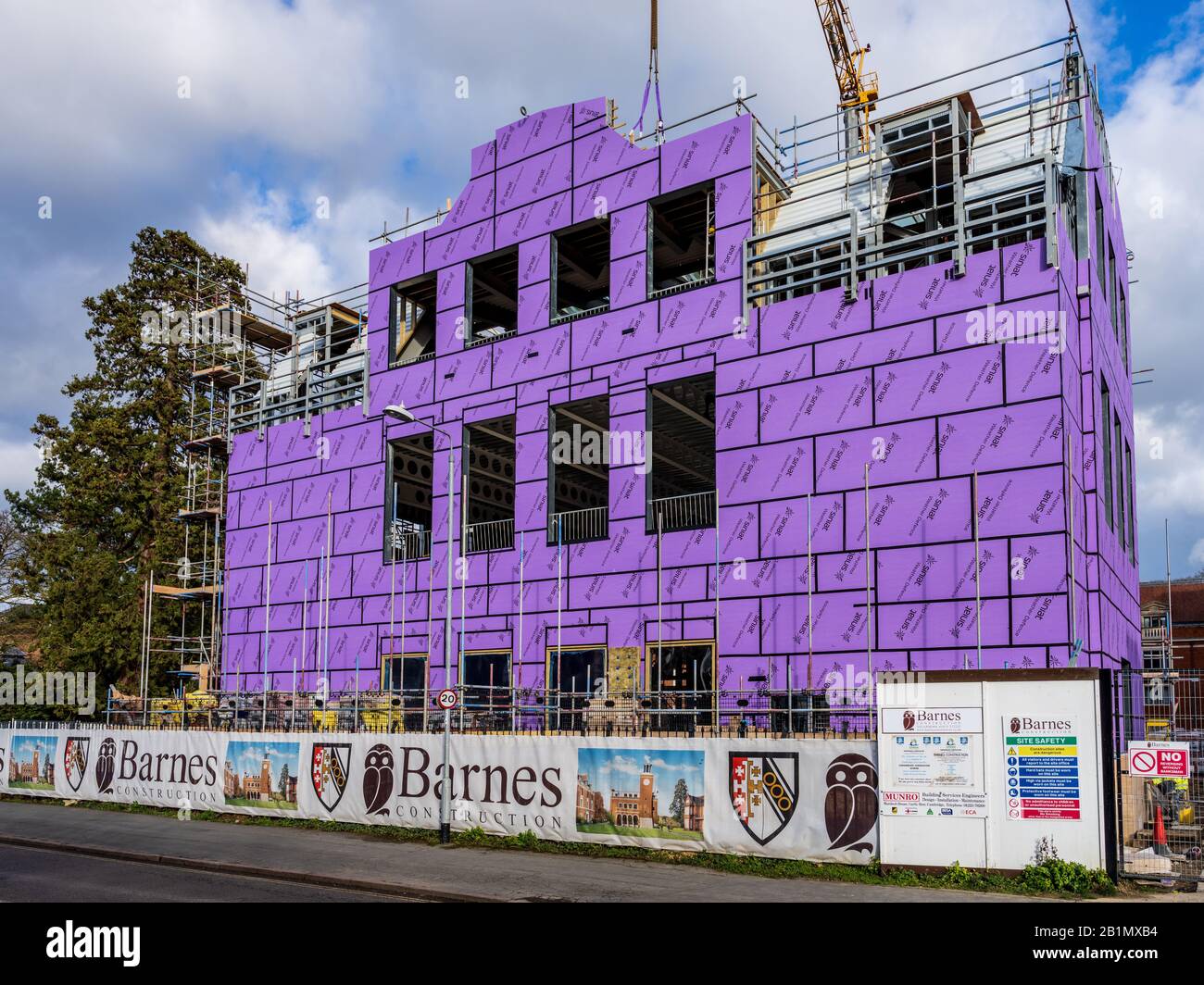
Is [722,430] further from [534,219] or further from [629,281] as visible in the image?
[534,219]

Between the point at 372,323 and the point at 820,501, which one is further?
the point at 372,323

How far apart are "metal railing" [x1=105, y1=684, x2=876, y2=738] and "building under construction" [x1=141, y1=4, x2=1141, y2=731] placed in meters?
0.33

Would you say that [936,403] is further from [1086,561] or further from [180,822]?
[180,822]

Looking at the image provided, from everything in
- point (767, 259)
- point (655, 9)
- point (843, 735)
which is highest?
point (655, 9)

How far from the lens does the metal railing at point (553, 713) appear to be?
869 inches

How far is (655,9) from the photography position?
39.5m

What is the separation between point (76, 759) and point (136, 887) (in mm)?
18669

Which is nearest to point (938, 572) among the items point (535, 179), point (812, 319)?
point (812, 319)

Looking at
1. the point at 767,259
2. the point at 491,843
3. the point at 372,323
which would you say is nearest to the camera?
the point at 491,843

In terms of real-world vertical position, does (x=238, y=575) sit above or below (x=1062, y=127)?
below

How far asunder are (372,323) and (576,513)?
11.6 meters

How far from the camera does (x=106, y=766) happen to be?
104 feet

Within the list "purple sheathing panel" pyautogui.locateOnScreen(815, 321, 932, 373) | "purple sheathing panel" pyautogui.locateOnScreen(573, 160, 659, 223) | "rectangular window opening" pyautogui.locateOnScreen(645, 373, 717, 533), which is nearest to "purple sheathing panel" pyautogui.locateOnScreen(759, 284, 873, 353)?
"purple sheathing panel" pyautogui.locateOnScreen(815, 321, 932, 373)
